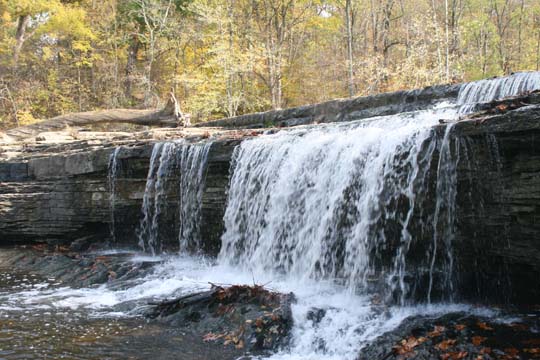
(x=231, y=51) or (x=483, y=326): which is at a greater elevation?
(x=231, y=51)

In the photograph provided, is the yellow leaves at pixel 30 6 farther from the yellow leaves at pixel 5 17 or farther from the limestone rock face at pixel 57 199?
the limestone rock face at pixel 57 199

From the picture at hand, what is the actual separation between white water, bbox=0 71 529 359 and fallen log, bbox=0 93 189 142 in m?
5.25

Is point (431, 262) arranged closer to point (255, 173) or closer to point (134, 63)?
point (255, 173)

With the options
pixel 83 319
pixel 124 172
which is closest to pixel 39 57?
pixel 124 172

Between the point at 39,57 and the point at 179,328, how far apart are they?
2575 cm

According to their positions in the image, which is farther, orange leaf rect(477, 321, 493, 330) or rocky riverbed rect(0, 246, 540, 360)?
orange leaf rect(477, 321, 493, 330)

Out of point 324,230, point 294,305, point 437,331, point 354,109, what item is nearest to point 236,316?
point 294,305

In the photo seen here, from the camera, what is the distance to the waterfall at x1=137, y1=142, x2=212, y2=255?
404 inches

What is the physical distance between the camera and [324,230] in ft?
25.4

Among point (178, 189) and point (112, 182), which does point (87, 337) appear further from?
point (112, 182)

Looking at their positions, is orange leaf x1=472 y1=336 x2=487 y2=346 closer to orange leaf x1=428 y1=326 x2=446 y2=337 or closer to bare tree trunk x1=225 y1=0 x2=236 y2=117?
orange leaf x1=428 y1=326 x2=446 y2=337

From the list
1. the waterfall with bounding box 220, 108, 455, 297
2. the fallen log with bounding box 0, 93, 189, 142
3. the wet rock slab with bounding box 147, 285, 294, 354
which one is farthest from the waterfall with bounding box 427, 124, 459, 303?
the fallen log with bounding box 0, 93, 189, 142

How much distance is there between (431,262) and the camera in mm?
6496

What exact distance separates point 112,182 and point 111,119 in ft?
14.1
